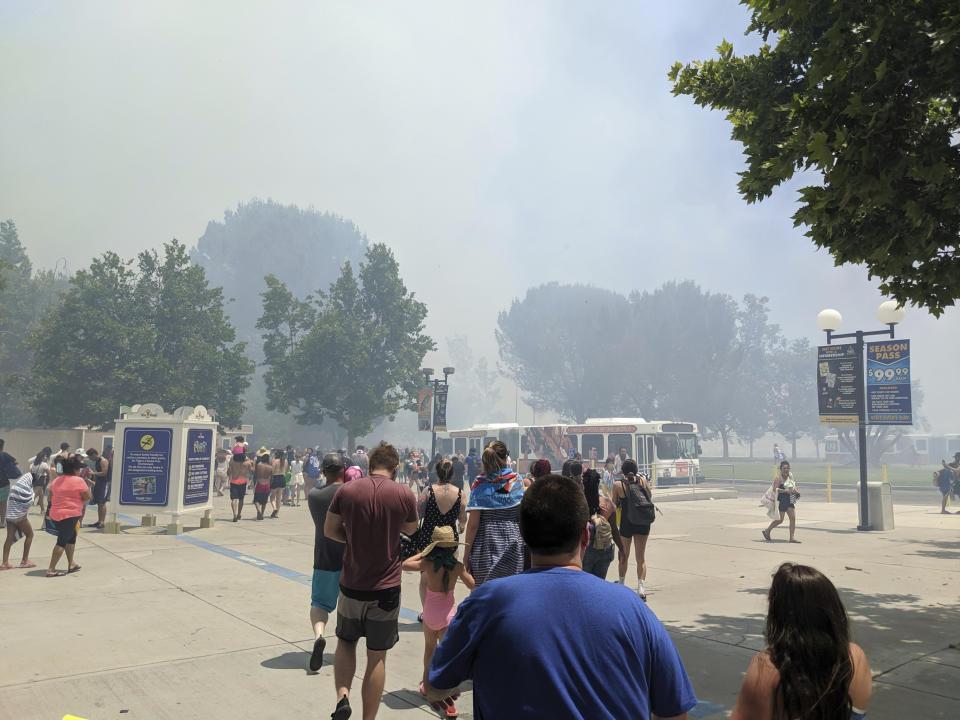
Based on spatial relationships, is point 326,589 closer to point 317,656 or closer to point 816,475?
point 317,656

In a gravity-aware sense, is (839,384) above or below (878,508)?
above

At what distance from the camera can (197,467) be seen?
14602mm

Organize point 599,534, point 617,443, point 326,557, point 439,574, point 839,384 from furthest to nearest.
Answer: point 617,443 → point 839,384 → point 599,534 → point 326,557 → point 439,574

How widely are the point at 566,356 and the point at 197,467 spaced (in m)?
65.2

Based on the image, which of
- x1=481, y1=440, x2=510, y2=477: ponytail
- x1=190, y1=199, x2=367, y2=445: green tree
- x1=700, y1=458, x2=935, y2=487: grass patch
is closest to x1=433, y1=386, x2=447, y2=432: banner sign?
x1=700, y1=458, x2=935, y2=487: grass patch

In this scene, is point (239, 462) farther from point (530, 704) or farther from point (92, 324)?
point (92, 324)

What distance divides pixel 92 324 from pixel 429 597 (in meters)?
36.2

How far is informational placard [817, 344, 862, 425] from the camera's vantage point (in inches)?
642

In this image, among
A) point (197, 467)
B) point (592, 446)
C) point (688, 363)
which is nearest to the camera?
point (197, 467)

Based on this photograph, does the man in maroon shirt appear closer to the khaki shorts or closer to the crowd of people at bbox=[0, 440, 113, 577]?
the khaki shorts

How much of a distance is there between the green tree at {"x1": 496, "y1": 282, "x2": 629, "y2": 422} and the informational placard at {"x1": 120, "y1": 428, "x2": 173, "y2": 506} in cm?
6176

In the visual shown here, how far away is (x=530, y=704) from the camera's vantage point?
1.79 meters

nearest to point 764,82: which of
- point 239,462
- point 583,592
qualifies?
point 583,592

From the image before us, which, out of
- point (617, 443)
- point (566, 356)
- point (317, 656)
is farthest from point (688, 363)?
point (317, 656)
